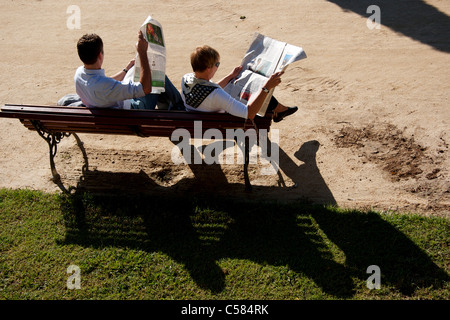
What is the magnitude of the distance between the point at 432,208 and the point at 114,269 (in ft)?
10.9

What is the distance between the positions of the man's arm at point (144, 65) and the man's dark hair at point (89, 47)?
41cm

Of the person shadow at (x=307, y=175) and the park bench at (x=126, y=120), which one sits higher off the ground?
the park bench at (x=126, y=120)

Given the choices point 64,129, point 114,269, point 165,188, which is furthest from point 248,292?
point 64,129

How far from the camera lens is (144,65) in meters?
4.04

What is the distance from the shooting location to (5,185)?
4973 mm

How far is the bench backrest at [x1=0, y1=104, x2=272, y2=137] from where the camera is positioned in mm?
4172

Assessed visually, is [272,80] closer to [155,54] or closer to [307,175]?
[155,54]

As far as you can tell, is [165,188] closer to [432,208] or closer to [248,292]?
[248,292]

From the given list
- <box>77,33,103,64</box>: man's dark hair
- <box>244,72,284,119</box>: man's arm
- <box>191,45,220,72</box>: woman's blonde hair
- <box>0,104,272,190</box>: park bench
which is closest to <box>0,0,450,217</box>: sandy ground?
<box>0,104,272,190</box>: park bench

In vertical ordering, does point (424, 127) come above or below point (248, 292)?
above

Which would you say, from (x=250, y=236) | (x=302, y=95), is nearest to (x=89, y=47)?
(x=250, y=236)

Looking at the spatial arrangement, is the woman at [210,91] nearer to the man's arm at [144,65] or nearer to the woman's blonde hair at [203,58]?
the woman's blonde hair at [203,58]

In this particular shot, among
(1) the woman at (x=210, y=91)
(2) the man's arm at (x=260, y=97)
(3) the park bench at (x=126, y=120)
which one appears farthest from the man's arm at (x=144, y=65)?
(2) the man's arm at (x=260, y=97)

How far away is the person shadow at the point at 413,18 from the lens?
7.07m
